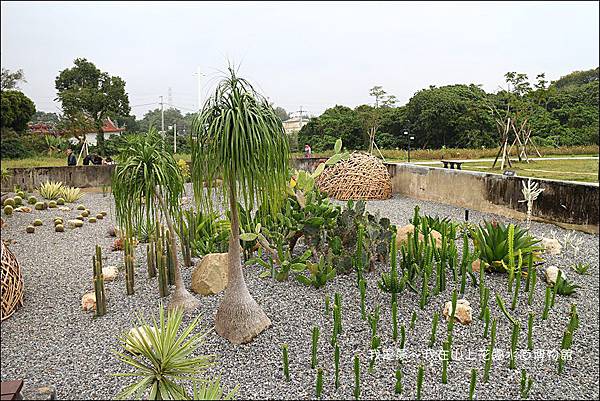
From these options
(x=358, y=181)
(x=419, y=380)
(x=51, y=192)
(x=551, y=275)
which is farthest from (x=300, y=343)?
(x=51, y=192)

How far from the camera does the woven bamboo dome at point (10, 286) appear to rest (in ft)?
10.2

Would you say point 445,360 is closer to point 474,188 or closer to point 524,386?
point 524,386

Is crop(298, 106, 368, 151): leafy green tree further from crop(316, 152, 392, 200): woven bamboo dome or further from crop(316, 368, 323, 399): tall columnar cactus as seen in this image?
crop(316, 368, 323, 399): tall columnar cactus

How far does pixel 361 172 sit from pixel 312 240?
4.83 meters

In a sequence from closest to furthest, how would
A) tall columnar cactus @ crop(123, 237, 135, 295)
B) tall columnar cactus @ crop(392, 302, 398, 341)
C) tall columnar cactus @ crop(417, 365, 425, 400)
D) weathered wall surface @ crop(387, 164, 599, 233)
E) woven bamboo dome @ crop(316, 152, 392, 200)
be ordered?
tall columnar cactus @ crop(417, 365, 425, 400)
tall columnar cactus @ crop(392, 302, 398, 341)
tall columnar cactus @ crop(123, 237, 135, 295)
weathered wall surface @ crop(387, 164, 599, 233)
woven bamboo dome @ crop(316, 152, 392, 200)

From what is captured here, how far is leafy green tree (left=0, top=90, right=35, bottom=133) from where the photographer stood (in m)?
12.6

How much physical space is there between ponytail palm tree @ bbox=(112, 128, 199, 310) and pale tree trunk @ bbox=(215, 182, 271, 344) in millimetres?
471

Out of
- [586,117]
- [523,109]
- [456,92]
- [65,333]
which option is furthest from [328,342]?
[456,92]

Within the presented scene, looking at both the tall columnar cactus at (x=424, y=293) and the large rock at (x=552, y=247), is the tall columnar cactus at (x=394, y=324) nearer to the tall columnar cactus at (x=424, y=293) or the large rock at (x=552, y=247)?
the tall columnar cactus at (x=424, y=293)

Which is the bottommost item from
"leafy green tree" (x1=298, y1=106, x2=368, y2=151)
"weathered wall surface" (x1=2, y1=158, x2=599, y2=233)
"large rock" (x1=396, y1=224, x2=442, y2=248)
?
"large rock" (x1=396, y1=224, x2=442, y2=248)

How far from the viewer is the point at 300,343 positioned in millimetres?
2500

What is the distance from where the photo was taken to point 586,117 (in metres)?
14.8

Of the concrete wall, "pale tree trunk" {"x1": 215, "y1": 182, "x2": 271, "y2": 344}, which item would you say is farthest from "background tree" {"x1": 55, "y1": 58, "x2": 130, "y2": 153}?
"pale tree trunk" {"x1": 215, "y1": 182, "x2": 271, "y2": 344}

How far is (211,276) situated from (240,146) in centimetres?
140
